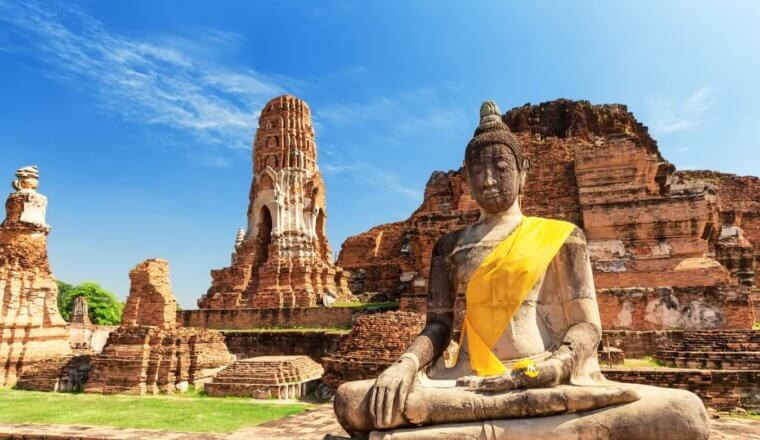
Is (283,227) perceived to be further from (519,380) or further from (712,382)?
(519,380)

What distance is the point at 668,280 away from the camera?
12.7 metres

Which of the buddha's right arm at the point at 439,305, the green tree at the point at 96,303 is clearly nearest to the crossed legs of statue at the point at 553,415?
the buddha's right arm at the point at 439,305

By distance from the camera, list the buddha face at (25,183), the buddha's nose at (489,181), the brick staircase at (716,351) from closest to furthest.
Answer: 1. the buddha's nose at (489,181)
2. the brick staircase at (716,351)
3. the buddha face at (25,183)

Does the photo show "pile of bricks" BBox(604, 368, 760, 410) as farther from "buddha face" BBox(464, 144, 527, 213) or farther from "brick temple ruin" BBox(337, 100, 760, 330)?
"buddha face" BBox(464, 144, 527, 213)

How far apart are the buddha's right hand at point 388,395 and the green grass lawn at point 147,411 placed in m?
5.26

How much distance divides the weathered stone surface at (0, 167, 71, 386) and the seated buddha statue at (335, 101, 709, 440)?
15079 millimetres

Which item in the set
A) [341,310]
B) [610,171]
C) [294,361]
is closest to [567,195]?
[610,171]

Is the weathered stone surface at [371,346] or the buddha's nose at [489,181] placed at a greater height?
the buddha's nose at [489,181]

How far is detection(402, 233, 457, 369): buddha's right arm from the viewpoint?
4.01 meters

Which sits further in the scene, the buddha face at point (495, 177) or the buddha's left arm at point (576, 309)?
the buddha face at point (495, 177)

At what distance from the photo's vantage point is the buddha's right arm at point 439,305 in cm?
401

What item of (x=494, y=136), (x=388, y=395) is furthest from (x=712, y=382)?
(x=388, y=395)

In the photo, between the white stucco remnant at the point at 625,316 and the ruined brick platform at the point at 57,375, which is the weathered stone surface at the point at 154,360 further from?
the white stucco remnant at the point at 625,316

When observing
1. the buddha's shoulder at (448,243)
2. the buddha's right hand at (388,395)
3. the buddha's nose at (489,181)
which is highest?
the buddha's nose at (489,181)
